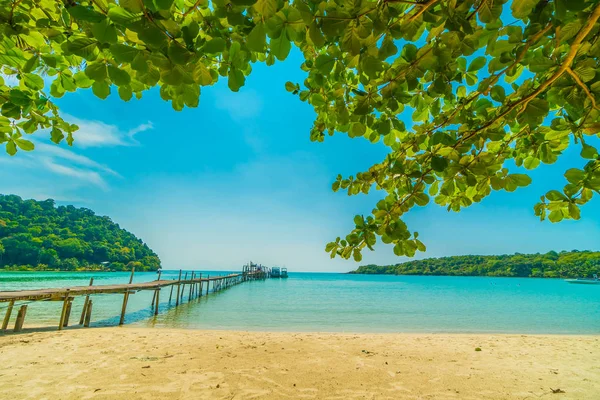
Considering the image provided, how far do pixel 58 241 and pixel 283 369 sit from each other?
86334 millimetres

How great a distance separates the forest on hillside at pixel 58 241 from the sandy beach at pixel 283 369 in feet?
221

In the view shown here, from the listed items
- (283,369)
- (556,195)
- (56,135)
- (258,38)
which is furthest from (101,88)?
(283,369)

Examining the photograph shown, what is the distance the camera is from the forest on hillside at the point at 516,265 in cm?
7962

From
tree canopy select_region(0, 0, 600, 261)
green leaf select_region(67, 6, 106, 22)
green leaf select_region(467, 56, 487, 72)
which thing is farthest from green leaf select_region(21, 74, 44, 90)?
green leaf select_region(467, 56, 487, 72)

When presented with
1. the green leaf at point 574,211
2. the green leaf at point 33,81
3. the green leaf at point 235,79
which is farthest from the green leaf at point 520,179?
the green leaf at point 33,81

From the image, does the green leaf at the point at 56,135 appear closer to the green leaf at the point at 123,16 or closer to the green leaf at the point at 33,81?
the green leaf at the point at 33,81

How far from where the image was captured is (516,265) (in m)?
90.7

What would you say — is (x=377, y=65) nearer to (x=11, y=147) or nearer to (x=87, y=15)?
(x=87, y=15)

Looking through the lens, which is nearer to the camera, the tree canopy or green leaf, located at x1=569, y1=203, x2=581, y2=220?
the tree canopy

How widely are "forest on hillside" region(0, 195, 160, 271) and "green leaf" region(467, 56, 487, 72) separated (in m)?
74.9

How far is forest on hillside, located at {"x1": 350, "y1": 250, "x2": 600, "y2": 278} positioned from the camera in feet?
261

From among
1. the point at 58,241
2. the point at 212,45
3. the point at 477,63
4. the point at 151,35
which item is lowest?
the point at 151,35

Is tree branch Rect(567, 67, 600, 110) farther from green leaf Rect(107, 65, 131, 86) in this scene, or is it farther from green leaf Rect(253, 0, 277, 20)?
green leaf Rect(107, 65, 131, 86)

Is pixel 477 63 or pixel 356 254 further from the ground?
pixel 477 63
